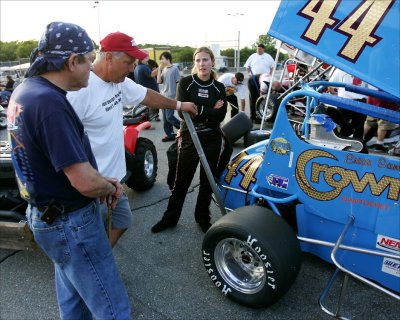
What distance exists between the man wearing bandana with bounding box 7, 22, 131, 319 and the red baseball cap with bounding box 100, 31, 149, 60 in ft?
2.21

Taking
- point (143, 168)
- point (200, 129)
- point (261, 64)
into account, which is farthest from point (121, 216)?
point (261, 64)

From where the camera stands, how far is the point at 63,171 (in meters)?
1.46

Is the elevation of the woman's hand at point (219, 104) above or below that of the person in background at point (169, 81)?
above

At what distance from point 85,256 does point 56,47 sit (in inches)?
36.5

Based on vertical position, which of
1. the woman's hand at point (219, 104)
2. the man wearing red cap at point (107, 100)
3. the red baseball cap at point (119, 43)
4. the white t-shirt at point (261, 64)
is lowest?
the white t-shirt at point (261, 64)

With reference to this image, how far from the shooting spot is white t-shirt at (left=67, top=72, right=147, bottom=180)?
6.96ft

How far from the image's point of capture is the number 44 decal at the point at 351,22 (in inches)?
76.4

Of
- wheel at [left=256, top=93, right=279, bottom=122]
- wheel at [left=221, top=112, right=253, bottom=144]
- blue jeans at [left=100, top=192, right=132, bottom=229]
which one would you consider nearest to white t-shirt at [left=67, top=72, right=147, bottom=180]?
blue jeans at [left=100, top=192, right=132, bottom=229]

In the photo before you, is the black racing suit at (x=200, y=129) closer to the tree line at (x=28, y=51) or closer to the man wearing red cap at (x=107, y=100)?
the man wearing red cap at (x=107, y=100)

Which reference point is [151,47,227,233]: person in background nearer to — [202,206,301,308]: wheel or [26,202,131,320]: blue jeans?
[202,206,301,308]: wheel

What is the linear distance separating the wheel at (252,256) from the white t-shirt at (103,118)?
2.80ft

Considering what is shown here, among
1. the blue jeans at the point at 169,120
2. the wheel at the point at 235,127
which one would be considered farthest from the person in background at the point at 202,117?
the blue jeans at the point at 169,120

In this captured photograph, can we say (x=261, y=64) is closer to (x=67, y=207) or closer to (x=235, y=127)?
(x=235, y=127)

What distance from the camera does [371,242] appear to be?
7.64ft
